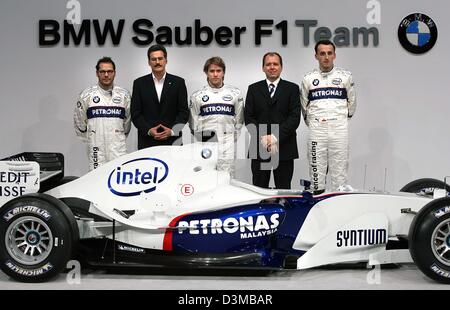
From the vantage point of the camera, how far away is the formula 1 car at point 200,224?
4.68 meters

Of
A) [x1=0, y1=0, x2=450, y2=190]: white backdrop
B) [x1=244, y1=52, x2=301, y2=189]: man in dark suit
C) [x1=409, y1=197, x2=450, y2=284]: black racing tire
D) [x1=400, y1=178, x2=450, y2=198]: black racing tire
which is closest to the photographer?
[x1=409, y1=197, x2=450, y2=284]: black racing tire

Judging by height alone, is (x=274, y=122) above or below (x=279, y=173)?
above

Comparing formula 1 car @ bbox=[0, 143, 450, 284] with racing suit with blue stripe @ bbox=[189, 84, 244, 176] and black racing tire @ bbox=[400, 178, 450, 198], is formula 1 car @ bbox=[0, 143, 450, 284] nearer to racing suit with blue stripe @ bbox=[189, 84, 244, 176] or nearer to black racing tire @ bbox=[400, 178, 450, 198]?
black racing tire @ bbox=[400, 178, 450, 198]

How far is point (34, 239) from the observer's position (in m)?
4.73

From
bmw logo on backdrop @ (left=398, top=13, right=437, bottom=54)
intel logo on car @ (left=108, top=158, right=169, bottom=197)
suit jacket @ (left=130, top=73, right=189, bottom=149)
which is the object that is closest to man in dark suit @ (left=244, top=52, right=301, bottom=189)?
suit jacket @ (left=130, top=73, right=189, bottom=149)

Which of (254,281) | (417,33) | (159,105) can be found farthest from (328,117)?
(417,33)

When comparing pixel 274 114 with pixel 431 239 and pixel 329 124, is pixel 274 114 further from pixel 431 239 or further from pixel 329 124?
pixel 431 239

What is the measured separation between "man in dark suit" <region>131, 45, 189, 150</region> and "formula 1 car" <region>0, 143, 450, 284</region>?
137cm

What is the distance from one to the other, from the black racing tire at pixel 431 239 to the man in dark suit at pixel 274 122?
7.01ft

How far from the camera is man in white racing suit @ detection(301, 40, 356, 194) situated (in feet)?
21.6

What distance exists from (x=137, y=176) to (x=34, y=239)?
996 mm

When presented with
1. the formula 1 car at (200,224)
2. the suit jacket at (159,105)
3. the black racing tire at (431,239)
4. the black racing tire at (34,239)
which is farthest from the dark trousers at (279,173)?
the black racing tire at (34,239)

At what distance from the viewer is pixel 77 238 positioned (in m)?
4.74
